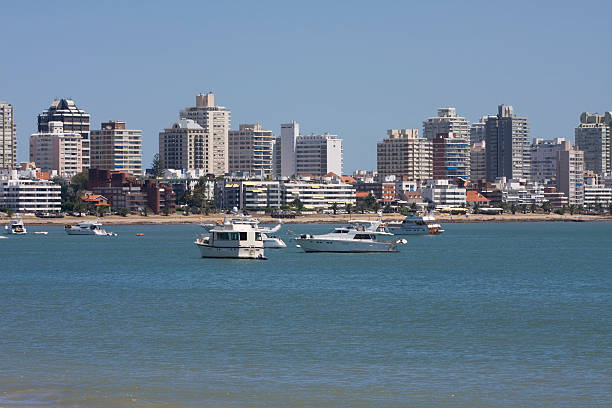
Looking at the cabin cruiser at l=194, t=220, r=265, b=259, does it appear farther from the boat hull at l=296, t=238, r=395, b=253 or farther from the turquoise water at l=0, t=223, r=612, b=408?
the boat hull at l=296, t=238, r=395, b=253

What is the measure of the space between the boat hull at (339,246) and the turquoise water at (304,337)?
20.6 metres

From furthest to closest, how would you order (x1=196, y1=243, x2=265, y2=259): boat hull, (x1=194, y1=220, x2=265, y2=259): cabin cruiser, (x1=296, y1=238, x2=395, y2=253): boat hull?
(x1=296, y1=238, x2=395, y2=253): boat hull < (x1=196, y1=243, x2=265, y2=259): boat hull < (x1=194, y1=220, x2=265, y2=259): cabin cruiser

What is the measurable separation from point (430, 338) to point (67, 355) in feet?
52.1

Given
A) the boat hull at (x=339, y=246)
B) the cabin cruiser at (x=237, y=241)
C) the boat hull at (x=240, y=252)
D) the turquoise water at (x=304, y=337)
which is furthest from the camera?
the boat hull at (x=339, y=246)

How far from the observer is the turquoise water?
3725 centimetres

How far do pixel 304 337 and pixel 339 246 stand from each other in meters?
66.9

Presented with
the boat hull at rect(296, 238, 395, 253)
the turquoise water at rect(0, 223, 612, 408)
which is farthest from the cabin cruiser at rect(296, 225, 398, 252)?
the turquoise water at rect(0, 223, 612, 408)

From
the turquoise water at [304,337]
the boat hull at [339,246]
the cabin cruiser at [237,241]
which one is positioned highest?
the cabin cruiser at [237,241]

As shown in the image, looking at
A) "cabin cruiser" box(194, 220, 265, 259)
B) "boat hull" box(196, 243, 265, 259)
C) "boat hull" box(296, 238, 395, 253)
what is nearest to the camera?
"cabin cruiser" box(194, 220, 265, 259)

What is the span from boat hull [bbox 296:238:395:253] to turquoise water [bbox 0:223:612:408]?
67.7 ft

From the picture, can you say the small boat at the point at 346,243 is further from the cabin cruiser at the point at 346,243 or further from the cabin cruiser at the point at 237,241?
the cabin cruiser at the point at 237,241

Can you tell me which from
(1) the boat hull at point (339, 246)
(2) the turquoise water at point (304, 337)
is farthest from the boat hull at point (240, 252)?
(1) the boat hull at point (339, 246)

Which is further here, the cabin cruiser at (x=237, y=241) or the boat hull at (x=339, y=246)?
the boat hull at (x=339, y=246)

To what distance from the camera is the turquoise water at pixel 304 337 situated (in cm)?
3725
